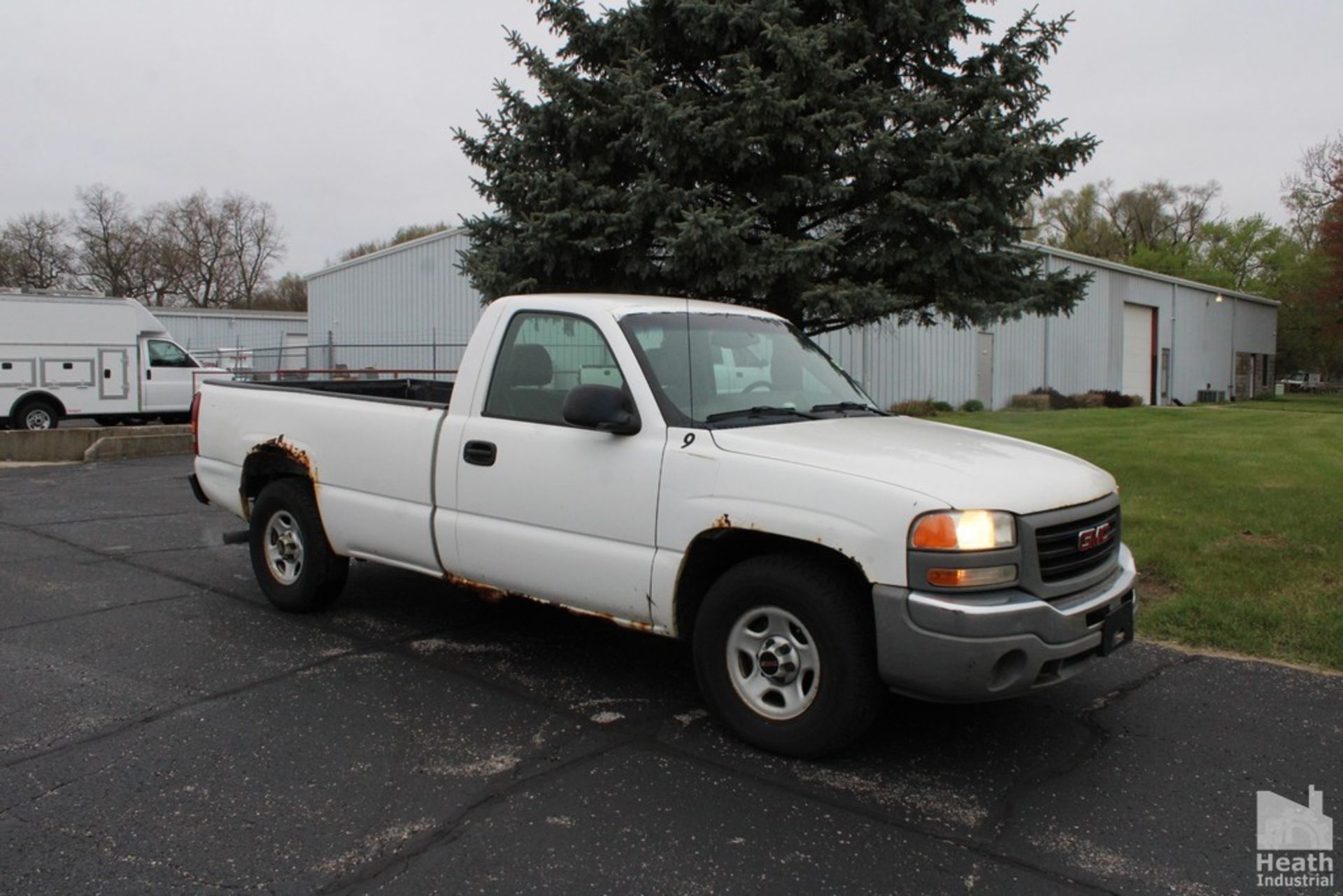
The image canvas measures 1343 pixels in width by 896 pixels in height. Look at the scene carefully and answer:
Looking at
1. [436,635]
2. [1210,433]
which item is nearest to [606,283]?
[436,635]

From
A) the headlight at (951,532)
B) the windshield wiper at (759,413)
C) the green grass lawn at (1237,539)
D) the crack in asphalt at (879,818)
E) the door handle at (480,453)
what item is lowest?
the crack in asphalt at (879,818)

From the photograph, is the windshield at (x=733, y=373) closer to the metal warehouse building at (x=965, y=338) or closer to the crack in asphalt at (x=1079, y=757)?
the crack in asphalt at (x=1079, y=757)

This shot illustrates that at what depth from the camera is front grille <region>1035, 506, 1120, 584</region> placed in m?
3.85

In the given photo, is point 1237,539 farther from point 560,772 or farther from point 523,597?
point 560,772

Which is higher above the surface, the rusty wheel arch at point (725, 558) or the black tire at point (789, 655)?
the rusty wheel arch at point (725, 558)

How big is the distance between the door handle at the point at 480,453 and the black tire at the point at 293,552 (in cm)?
142

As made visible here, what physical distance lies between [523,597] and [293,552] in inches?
81.4

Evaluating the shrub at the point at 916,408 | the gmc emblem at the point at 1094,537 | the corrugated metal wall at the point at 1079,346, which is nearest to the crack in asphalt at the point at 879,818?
the gmc emblem at the point at 1094,537

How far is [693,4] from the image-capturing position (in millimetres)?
9984

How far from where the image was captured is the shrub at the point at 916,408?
2530 centimetres

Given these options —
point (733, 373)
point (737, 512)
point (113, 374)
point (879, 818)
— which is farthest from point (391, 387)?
point (113, 374)

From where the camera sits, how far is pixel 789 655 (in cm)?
402

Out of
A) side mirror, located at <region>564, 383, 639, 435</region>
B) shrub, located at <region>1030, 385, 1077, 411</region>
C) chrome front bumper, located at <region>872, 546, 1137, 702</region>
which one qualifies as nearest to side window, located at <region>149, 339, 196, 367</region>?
side mirror, located at <region>564, 383, 639, 435</region>

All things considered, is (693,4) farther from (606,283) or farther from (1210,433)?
(1210,433)
